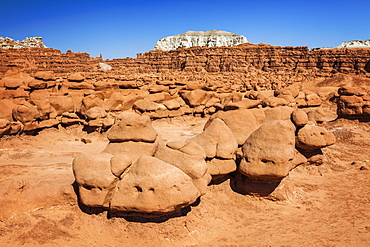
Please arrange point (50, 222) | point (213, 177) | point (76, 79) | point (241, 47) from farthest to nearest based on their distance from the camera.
Answer: point (241, 47)
point (76, 79)
point (213, 177)
point (50, 222)

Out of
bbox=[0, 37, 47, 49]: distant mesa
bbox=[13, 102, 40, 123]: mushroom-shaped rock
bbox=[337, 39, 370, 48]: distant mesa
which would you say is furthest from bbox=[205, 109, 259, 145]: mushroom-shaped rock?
bbox=[337, 39, 370, 48]: distant mesa

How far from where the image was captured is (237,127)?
8867 mm

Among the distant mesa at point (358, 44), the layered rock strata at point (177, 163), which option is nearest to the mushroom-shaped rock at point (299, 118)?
the layered rock strata at point (177, 163)

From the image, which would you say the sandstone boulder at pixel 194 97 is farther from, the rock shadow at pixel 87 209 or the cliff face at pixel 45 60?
the cliff face at pixel 45 60

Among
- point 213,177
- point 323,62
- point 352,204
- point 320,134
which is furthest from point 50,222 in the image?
point 323,62

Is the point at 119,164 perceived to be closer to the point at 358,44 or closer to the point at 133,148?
the point at 133,148

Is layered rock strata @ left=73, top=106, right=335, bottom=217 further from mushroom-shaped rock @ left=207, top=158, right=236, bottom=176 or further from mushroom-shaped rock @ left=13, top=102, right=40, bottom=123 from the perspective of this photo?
mushroom-shaped rock @ left=13, top=102, right=40, bottom=123

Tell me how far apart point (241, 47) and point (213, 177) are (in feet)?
173

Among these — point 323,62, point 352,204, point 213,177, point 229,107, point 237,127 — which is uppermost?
point 323,62

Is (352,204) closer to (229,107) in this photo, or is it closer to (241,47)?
(229,107)

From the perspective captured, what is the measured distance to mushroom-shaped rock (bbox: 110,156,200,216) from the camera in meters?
5.63

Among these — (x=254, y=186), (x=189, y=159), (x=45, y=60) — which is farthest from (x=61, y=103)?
(x=45, y=60)

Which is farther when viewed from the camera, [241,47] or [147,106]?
[241,47]

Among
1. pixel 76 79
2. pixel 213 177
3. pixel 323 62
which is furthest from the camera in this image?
pixel 323 62
